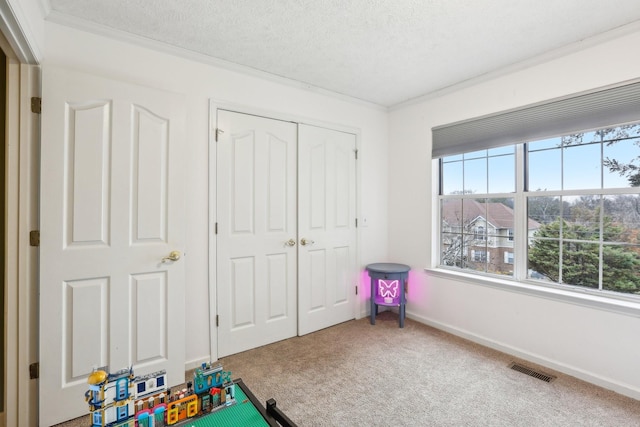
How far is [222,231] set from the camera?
252cm

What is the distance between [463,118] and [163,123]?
266cm

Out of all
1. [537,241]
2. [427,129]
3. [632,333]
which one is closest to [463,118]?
[427,129]

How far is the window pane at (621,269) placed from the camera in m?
2.12

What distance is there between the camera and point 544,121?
2408mm

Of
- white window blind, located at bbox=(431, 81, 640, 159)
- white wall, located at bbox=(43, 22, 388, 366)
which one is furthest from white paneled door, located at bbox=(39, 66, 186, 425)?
white window blind, located at bbox=(431, 81, 640, 159)

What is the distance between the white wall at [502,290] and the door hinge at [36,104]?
3175 mm

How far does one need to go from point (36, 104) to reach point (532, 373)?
151 inches

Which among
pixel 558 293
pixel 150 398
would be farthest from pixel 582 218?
pixel 150 398

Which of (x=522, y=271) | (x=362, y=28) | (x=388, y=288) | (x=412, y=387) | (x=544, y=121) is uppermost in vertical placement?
(x=362, y=28)

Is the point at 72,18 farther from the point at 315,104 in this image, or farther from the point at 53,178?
the point at 315,104

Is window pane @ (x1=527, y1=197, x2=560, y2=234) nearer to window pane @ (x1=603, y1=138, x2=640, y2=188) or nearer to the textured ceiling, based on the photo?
window pane @ (x1=603, y1=138, x2=640, y2=188)

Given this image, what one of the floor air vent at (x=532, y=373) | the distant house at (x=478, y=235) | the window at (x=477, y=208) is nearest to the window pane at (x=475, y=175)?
the window at (x=477, y=208)

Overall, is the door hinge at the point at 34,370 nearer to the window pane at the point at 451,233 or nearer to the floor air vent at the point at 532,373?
the floor air vent at the point at 532,373

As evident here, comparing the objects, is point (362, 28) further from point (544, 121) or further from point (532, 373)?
point (532, 373)
